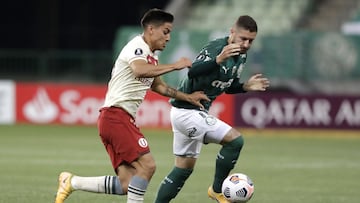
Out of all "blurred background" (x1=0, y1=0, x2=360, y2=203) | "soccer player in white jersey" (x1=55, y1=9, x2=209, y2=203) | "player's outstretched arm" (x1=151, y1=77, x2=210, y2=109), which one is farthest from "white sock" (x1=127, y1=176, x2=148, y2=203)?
"blurred background" (x1=0, y1=0, x2=360, y2=203)

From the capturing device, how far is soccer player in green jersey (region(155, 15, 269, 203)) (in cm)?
1193

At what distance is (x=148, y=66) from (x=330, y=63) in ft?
57.0

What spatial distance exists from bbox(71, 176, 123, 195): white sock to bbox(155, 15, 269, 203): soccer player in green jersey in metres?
0.92

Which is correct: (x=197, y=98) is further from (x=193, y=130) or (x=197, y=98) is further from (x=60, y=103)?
(x=60, y=103)

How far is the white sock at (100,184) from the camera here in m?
11.1

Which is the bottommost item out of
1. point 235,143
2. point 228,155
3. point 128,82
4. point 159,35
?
point 228,155

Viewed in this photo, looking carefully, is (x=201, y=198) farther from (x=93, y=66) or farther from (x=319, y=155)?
(x=93, y=66)

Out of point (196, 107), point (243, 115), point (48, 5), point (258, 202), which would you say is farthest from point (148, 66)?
point (48, 5)

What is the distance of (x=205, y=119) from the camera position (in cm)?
1205

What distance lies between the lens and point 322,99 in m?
26.3

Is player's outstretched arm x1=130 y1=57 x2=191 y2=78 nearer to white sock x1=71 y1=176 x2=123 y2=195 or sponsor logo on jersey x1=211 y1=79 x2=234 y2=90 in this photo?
white sock x1=71 y1=176 x2=123 y2=195

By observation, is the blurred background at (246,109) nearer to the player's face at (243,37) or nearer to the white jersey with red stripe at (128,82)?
the player's face at (243,37)

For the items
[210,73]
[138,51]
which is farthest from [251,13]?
[138,51]

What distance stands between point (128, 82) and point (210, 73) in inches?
51.5
